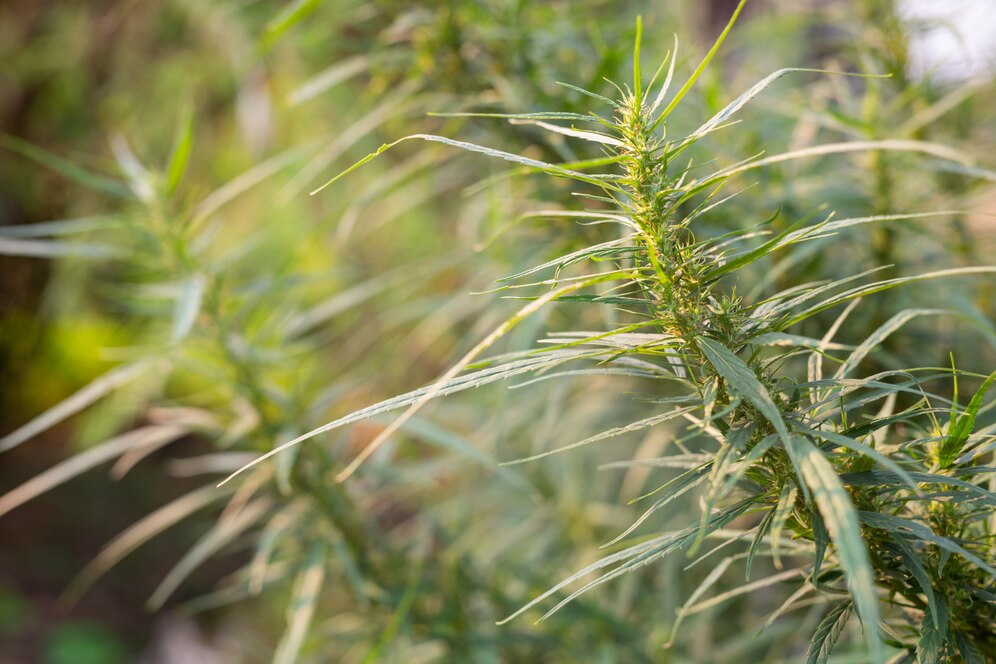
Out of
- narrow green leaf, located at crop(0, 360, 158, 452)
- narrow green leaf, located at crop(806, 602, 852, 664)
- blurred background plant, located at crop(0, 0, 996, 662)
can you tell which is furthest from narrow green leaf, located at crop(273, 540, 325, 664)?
narrow green leaf, located at crop(806, 602, 852, 664)

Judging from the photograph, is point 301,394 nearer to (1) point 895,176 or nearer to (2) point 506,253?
(2) point 506,253

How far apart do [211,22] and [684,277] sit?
3.19 ft

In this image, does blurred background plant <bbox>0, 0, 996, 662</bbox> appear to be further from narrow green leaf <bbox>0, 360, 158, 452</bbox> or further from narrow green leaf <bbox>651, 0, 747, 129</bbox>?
narrow green leaf <bbox>651, 0, 747, 129</bbox>

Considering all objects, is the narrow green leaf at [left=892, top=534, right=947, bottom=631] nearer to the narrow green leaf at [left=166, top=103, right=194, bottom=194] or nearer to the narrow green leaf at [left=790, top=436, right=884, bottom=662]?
the narrow green leaf at [left=790, top=436, right=884, bottom=662]

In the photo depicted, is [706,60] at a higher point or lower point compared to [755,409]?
higher

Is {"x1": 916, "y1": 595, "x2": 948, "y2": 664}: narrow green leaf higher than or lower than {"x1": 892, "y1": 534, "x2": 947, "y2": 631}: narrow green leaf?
lower

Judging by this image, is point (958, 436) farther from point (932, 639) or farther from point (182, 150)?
point (182, 150)

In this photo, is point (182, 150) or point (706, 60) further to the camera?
point (182, 150)

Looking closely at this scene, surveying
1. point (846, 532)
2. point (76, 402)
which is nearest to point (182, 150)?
point (76, 402)

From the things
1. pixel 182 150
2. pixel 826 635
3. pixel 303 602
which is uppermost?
pixel 182 150

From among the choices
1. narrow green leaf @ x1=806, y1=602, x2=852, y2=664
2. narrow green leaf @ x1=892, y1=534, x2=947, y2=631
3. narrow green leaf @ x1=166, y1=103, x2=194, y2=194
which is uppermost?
narrow green leaf @ x1=166, y1=103, x2=194, y2=194

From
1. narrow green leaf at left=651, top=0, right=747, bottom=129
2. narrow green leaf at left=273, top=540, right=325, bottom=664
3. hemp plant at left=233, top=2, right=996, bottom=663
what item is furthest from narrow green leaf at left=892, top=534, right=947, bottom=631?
narrow green leaf at left=273, top=540, right=325, bottom=664

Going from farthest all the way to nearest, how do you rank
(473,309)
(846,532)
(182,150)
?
(473,309) < (182,150) < (846,532)

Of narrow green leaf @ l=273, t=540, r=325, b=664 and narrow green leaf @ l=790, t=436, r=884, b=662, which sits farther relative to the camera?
narrow green leaf @ l=273, t=540, r=325, b=664
